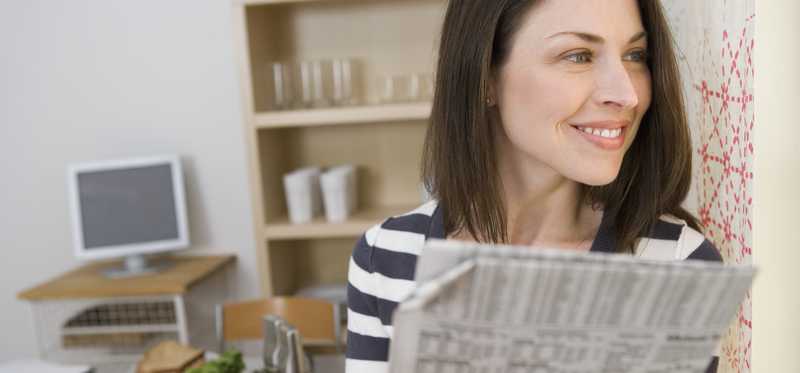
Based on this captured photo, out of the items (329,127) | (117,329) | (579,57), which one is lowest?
(117,329)

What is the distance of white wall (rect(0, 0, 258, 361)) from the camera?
288 cm

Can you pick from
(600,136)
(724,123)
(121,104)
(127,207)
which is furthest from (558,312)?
(121,104)

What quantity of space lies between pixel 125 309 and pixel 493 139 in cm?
218

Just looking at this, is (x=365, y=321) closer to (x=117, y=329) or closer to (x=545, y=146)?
(x=545, y=146)

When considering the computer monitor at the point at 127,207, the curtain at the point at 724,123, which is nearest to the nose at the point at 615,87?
the curtain at the point at 724,123

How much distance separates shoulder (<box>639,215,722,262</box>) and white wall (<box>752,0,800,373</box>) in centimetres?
9

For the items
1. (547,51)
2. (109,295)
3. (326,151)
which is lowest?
(109,295)

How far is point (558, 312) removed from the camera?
0.50 m

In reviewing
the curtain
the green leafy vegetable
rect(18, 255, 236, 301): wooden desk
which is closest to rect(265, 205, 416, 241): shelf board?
rect(18, 255, 236, 301): wooden desk

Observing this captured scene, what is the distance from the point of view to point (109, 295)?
8.26ft

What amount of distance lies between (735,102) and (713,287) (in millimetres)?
373

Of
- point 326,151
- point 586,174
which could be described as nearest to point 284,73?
point 326,151

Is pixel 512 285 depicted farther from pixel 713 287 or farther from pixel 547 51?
pixel 547 51

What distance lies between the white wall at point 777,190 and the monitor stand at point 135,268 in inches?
92.8
